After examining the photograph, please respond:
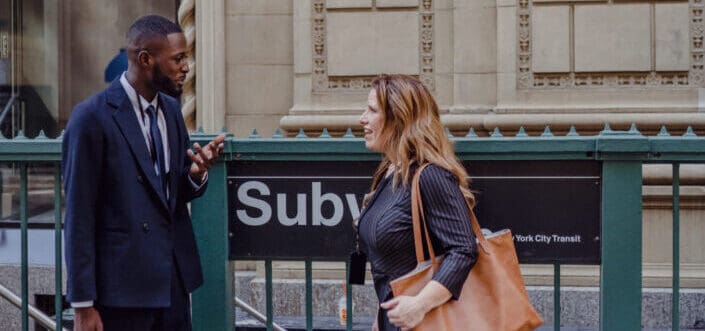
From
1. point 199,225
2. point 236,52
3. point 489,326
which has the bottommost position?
point 489,326

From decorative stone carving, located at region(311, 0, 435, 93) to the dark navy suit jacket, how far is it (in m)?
Answer: 5.91

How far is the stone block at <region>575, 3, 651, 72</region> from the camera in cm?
909

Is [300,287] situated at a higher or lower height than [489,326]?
lower

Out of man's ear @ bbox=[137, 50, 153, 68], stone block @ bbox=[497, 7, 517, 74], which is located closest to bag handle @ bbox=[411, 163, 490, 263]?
man's ear @ bbox=[137, 50, 153, 68]

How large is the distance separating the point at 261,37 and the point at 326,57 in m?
0.76

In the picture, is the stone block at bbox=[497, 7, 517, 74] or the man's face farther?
the stone block at bbox=[497, 7, 517, 74]

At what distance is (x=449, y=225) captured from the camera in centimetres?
323

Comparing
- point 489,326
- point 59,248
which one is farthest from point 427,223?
point 59,248

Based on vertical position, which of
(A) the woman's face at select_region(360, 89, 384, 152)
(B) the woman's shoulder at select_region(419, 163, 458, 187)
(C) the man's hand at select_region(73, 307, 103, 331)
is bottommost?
(C) the man's hand at select_region(73, 307, 103, 331)

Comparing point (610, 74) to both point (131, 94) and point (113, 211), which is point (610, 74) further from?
point (113, 211)

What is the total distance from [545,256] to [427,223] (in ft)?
3.85

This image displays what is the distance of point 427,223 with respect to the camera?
3.27m

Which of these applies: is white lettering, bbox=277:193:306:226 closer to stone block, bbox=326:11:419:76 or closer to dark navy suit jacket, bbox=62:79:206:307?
dark navy suit jacket, bbox=62:79:206:307

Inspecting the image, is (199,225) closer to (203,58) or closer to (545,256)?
(545,256)
